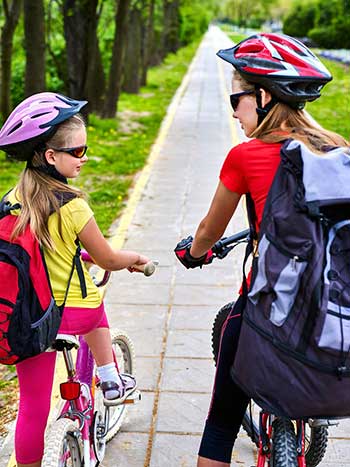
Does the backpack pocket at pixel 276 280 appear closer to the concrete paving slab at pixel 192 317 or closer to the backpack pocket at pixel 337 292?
the backpack pocket at pixel 337 292

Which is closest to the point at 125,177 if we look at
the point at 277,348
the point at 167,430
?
the point at 167,430

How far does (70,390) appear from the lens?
113 inches

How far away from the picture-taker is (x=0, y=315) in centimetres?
251

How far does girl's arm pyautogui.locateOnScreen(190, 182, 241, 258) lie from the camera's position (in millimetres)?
2363

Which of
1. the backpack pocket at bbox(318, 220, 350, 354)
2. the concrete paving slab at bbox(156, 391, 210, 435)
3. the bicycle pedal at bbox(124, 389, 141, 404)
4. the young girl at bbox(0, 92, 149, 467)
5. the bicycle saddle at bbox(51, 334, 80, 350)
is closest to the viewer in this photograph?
the backpack pocket at bbox(318, 220, 350, 354)

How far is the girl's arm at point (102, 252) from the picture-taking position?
267 cm

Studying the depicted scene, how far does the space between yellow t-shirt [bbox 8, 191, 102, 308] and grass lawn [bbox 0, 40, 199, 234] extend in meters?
4.74

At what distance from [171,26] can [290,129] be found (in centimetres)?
4383

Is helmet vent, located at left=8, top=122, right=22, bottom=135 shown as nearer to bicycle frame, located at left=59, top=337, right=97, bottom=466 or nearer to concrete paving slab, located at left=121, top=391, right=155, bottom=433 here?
bicycle frame, located at left=59, top=337, right=97, bottom=466

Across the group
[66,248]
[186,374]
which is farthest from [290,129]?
[186,374]

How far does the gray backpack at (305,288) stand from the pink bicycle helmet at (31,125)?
3.05ft

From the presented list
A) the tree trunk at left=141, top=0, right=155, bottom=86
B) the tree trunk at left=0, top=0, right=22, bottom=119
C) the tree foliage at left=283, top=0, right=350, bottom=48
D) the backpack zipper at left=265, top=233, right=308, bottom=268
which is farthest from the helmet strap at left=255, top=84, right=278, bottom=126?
the tree foliage at left=283, top=0, right=350, bottom=48

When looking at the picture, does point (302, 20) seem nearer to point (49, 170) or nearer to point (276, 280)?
point (49, 170)

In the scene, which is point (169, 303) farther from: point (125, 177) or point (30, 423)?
point (125, 177)
